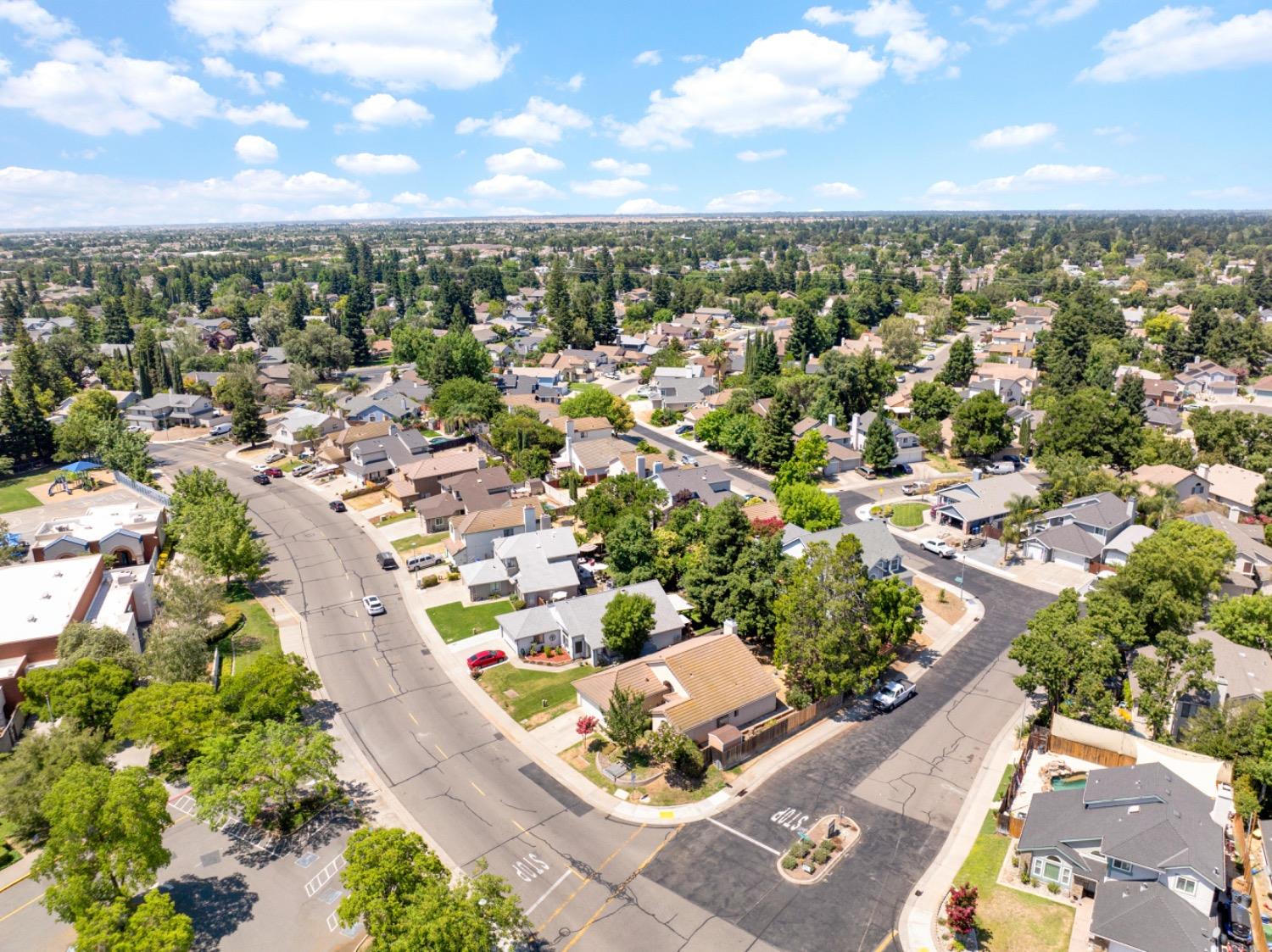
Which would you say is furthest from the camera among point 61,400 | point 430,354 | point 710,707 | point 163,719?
point 430,354

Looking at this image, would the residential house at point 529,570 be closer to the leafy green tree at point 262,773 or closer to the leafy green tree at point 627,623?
the leafy green tree at point 627,623

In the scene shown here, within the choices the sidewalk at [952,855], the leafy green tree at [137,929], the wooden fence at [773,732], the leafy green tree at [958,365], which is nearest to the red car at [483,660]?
the wooden fence at [773,732]

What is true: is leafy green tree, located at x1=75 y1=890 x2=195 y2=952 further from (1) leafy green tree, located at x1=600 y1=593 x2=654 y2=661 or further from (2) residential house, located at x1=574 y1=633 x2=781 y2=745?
(1) leafy green tree, located at x1=600 y1=593 x2=654 y2=661

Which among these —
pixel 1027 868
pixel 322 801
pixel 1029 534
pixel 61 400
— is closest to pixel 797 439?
pixel 1029 534

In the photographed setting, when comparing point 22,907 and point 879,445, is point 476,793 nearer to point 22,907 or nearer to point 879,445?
point 22,907

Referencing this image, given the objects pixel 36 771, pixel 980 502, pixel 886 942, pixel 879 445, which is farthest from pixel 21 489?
pixel 980 502

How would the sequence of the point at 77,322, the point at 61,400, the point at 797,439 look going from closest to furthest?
the point at 797,439, the point at 61,400, the point at 77,322

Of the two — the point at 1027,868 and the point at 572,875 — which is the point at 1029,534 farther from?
the point at 572,875
